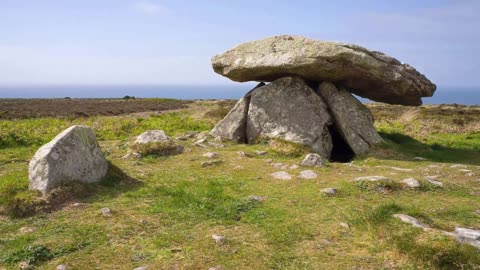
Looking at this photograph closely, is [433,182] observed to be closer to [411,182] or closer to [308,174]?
[411,182]

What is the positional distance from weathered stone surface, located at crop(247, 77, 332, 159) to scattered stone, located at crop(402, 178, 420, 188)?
249 inches

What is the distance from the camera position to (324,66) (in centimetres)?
1950

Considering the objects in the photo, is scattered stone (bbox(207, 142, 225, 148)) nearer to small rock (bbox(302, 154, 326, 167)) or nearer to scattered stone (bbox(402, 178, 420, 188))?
small rock (bbox(302, 154, 326, 167))

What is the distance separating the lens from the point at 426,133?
26.1 metres

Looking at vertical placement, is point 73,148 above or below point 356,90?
below

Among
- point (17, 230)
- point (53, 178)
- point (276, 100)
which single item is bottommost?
point (17, 230)

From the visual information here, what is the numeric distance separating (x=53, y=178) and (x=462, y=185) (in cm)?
1217

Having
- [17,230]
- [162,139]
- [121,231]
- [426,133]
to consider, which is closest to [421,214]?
[121,231]

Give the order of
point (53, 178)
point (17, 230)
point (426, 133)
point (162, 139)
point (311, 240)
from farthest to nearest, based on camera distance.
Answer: point (426, 133)
point (162, 139)
point (53, 178)
point (17, 230)
point (311, 240)

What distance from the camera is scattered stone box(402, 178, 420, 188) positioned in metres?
12.5

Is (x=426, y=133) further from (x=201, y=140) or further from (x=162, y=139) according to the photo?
(x=162, y=139)

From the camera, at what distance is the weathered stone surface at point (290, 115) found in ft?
64.1

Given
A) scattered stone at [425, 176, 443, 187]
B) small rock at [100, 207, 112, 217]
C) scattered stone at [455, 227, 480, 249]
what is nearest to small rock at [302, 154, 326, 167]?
scattered stone at [425, 176, 443, 187]

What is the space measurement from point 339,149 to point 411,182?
329 inches
